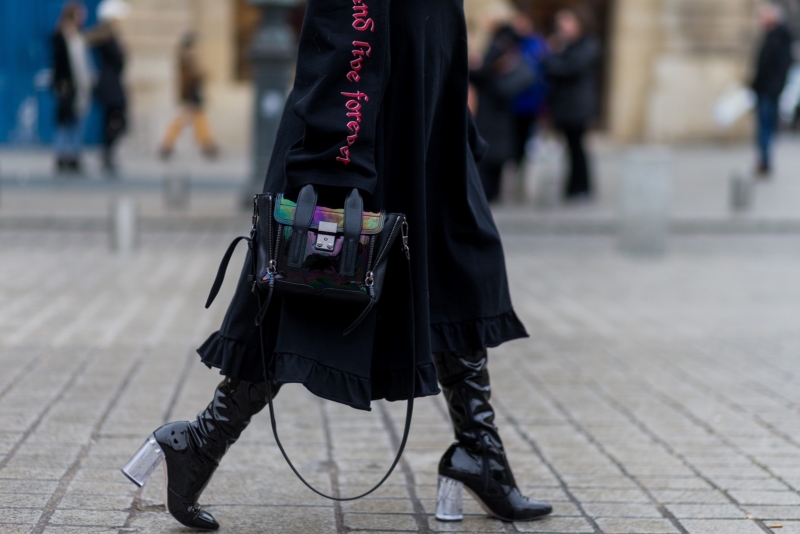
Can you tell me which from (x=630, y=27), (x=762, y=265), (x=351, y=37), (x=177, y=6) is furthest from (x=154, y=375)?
(x=630, y=27)

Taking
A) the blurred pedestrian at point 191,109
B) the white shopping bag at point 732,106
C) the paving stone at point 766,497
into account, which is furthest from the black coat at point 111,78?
the paving stone at point 766,497

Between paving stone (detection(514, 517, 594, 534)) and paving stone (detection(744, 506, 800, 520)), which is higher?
paving stone (detection(514, 517, 594, 534))

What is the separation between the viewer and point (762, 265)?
8883mm

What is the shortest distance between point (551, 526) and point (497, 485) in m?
0.21

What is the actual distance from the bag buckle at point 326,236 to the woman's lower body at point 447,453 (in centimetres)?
52

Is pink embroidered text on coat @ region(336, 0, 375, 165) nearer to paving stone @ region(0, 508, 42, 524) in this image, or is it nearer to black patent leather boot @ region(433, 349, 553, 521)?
black patent leather boot @ region(433, 349, 553, 521)

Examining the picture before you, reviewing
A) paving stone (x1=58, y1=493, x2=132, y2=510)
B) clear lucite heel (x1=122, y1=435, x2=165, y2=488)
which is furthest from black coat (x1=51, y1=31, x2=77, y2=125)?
clear lucite heel (x1=122, y1=435, x2=165, y2=488)

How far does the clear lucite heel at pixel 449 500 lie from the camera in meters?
3.25

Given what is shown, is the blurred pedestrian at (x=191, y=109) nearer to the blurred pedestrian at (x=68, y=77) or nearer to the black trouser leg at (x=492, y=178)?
the blurred pedestrian at (x=68, y=77)

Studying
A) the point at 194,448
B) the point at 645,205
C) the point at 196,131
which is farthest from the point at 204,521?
the point at 196,131

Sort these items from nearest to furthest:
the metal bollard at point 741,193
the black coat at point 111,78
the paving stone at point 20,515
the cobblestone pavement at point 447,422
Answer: the paving stone at point 20,515 → the cobblestone pavement at point 447,422 → the metal bollard at point 741,193 → the black coat at point 111,78

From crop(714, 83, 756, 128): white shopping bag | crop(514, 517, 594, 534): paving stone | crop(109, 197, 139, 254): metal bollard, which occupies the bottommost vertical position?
crop(514, 517, 594, 534): paving stone

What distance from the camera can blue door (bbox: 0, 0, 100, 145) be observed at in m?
17.6

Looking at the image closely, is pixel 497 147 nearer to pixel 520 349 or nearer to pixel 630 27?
pixel 520 349
